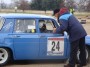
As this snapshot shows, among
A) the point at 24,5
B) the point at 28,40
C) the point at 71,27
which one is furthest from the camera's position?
the point at 24,5

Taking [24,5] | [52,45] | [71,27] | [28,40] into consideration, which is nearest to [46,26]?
[52,45]

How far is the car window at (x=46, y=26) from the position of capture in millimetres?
9703

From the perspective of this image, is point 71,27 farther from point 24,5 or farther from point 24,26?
point 24,5

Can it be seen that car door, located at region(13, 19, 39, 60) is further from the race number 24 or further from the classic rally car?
the race number 24

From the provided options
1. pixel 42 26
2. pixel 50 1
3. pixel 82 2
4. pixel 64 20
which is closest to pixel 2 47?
pixel 42 26

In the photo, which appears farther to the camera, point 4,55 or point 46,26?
point 46,26

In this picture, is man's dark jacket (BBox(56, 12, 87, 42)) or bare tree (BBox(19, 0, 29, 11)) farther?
bare tree (BBox(19, 0, 29, 11))

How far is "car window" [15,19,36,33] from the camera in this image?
9492 mm

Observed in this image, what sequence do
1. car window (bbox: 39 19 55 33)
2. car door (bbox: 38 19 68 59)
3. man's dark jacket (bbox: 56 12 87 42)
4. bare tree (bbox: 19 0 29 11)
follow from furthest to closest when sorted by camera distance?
1. bare tree (bbox: 19 0 29 11)
2. car window (bbox: 39 19 55 33)
3. car door (bbox: 38 19 68 59)
4. man's dark jacket (bbox: 56 12 87 42)

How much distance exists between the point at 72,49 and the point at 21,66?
1804 millimetres

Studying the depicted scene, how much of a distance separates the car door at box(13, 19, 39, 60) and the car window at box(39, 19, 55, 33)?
0.34 m

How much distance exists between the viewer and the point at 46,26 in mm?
9711

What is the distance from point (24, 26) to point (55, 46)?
3.64 ft

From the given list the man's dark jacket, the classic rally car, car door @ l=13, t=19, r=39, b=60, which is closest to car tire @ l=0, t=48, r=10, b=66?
the classic rally car
